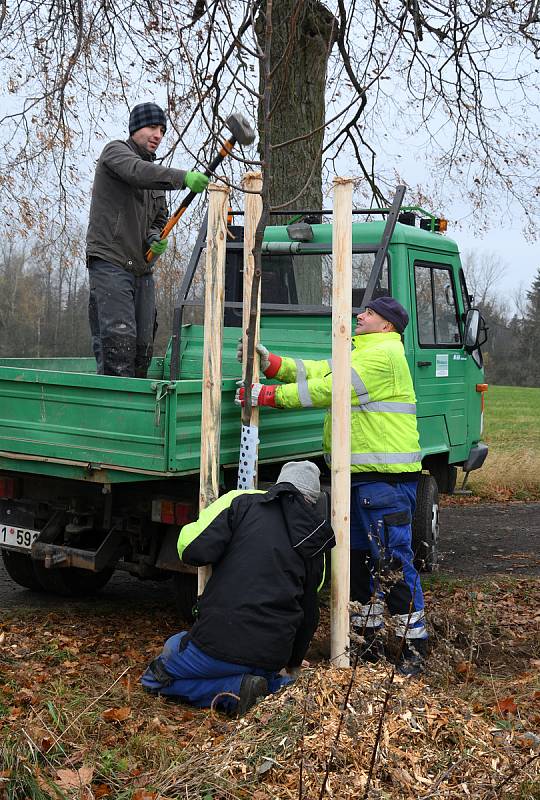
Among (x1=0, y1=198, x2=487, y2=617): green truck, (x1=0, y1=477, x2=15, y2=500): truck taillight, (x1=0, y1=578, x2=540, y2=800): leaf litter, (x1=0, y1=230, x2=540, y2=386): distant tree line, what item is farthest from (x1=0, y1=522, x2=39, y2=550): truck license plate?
(x1=0, y1=230, x2=540, y2=386): distant tree line

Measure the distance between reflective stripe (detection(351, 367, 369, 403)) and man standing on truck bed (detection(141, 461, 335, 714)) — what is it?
80cm

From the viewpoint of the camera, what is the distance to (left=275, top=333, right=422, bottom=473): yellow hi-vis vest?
16.3 ft

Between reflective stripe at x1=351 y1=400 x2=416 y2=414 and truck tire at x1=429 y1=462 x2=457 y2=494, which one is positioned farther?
truck tire at x1=429 y1=462 x2=457 y2=494

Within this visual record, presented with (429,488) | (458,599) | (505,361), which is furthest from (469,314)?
(505,361)

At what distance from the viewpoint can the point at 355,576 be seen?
16.9ft

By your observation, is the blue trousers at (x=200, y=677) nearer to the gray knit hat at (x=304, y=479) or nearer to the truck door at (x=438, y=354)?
the gray knit hat at (x=304, y=479)

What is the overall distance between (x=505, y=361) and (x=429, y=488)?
4864 centimetres

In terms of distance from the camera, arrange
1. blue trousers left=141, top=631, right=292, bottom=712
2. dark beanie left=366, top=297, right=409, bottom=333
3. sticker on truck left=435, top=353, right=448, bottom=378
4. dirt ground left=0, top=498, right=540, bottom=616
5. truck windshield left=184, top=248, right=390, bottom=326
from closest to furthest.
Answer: blue trousers left=141, top=631, right=292, bottom=712, dark beanie left=366, top=297, right=409, bottom=333, dirt ground left=0, top=498, right=540, bottom=616, truck windshield left=184, top=248, right=390, bottom=326, sticker on truck left=435, top=353, right=448, bottom=378

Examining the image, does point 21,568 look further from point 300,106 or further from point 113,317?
point 300,106

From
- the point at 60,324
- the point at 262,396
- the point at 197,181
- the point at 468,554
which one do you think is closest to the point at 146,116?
the point at 197,181

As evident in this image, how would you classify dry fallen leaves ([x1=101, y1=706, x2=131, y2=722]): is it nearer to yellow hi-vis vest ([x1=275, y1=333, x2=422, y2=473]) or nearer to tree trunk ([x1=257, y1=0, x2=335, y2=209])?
yellow hi-vis vest ([x1=275, y1=333, x2=422, y2=473])

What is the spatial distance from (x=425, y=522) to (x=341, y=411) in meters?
2.41

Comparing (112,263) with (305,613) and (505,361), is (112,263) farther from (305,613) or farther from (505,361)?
(505,361)

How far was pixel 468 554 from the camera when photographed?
8.16 m
